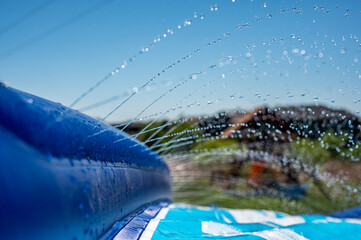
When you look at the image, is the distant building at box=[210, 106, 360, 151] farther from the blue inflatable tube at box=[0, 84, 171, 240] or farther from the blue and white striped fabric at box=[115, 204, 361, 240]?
the blue inflatable tube at box=[0, 84, 171, 240]

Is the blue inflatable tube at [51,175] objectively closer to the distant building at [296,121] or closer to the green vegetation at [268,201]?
the distant building at [296,121]

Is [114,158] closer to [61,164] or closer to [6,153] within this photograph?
[61,164]

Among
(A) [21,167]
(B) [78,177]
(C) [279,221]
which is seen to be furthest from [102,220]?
(C) [279,221]

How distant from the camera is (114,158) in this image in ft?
5.31

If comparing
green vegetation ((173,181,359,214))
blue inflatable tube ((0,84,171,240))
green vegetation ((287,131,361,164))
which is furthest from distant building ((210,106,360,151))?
blue inflatable tube ((0,84,171,240))

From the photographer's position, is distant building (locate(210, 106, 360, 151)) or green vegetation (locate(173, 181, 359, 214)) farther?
green vegetation (locate(173, 181, 359, 214))

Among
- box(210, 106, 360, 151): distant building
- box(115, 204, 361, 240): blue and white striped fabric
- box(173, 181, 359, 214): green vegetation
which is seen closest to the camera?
box(115, 204, 361, 240): blue and white striped fabric

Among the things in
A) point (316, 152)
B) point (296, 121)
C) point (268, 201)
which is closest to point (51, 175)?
point (296, 121)

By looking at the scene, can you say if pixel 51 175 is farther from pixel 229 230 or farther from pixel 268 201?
pixel 268 201

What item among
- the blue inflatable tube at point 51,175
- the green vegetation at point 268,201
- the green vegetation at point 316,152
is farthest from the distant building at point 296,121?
the blue inflatable tube at point 51,175

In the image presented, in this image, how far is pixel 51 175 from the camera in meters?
0.95

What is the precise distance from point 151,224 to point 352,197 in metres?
8.41

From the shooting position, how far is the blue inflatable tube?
2.74 feet

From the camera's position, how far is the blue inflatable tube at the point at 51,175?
2.74 feet
